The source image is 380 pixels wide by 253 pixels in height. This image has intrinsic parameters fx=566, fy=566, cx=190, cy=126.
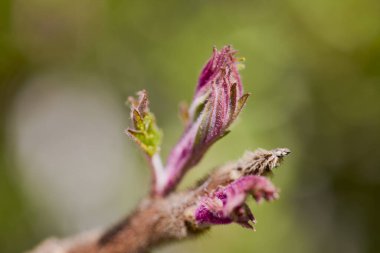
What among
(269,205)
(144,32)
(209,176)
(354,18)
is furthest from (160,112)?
(209,176)

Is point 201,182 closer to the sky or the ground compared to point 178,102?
closer to the ground

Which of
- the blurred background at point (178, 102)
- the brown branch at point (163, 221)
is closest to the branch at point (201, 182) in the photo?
the brown branch at point (163, 221)

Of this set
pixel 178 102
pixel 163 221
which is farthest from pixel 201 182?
pixel 178 102

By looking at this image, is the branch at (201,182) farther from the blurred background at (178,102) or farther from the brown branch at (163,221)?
the blurred background at (178,102)

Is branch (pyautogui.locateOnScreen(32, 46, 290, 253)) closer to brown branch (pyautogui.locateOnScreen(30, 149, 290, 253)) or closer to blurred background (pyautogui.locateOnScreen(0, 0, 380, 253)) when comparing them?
brown branch (pyautogui.locateOnScreen(30, 149, 290, 253))

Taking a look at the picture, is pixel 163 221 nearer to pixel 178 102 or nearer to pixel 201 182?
pixel 201 182

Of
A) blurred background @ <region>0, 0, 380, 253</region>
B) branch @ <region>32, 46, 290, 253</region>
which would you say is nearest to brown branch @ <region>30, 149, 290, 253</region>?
branch @ <region>32, 46, 290, 253</region>

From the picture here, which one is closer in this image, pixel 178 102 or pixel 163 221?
pixel 163 221
